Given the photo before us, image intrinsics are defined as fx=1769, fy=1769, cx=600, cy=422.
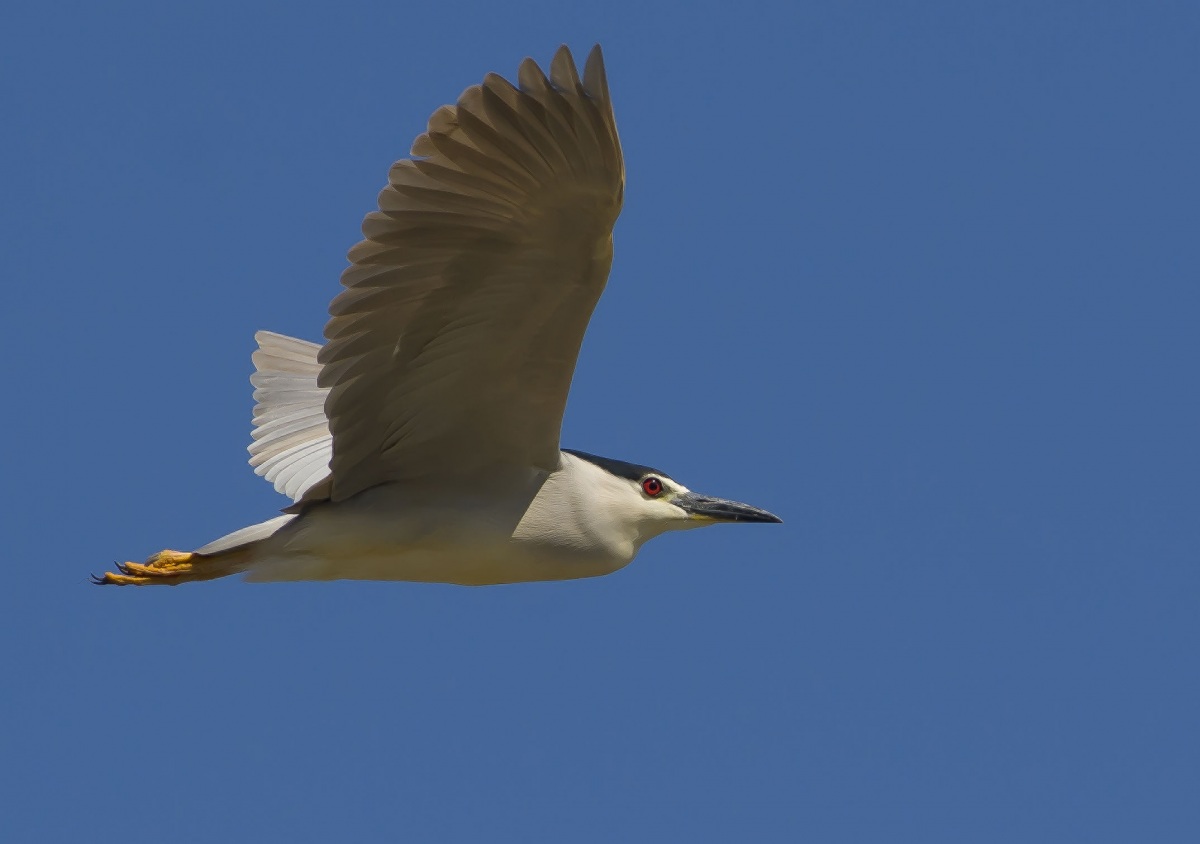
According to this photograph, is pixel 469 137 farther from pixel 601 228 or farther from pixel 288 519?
pixel 288 519

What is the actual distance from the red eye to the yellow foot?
7.54 feet

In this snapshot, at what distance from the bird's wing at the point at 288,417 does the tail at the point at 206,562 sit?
1.12 metres

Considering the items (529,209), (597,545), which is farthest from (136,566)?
(529,209)

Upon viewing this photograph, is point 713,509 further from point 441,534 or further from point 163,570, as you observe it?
point 163,570

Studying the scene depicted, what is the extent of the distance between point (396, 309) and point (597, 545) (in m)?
1.77

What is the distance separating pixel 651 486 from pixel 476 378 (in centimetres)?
144

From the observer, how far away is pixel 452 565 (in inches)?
340

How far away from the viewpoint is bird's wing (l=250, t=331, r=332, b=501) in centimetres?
1002

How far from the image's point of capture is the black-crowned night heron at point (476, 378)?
7.35m

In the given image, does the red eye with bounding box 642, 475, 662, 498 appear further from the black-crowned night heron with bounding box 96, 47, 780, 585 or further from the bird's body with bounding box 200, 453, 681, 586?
the bird's body with bounding box 200, 453, 681, 586

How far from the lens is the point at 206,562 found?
340 inches

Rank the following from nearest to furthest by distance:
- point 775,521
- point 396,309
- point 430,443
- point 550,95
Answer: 1. point 550,95
2. point 396,309
3. point 430,443
4. point 775,521

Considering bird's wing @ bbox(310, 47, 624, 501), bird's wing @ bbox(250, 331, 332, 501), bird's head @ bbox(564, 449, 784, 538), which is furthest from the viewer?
bird's wing @ bbox(250, 331, 332, 501)

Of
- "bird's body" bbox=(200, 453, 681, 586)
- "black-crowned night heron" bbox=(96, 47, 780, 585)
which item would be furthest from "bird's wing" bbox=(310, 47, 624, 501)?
"bird's body" bbox=(200, 453, 681, 586)
